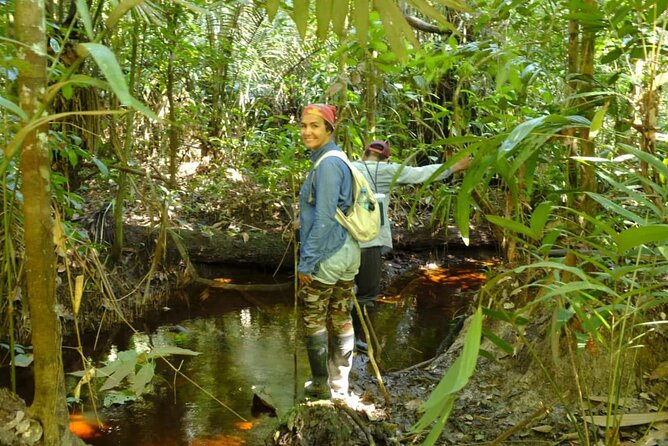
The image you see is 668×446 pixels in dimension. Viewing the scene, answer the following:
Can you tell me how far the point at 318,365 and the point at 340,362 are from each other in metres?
0.21

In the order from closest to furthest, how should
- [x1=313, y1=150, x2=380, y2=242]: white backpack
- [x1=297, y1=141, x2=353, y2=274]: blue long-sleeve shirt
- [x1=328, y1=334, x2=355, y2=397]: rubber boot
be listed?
[x1=297, y1=141, x2=353, y2=274]: blue long-sleeve shirt < [x1=313, y1=150, x2=380, y2=242]: white backpack < [x1=328, y1=334, x2=355, y2=397]: rubber boot

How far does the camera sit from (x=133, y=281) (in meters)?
5.61

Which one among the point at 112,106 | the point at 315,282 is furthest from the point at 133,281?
the point at 315,282

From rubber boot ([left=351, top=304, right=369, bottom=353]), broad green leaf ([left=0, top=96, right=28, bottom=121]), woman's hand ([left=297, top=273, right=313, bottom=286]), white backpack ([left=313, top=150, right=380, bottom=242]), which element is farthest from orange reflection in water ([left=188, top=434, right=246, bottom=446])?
broad green leaf ([left=0, top=96, right=28, bottom=121])

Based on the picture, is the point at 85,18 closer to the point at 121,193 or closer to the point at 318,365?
the point at 318,365

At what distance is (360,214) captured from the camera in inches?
130

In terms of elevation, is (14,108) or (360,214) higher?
(14,108)

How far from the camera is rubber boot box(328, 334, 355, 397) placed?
3.56m

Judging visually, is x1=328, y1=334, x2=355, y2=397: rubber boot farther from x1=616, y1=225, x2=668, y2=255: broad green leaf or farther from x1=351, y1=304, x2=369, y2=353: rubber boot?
x1=616, y1=225, x2=668, y2=255: broad green leaf

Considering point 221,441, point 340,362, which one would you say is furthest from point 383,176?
point 221,441

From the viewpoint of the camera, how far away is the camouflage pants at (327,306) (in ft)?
10.9

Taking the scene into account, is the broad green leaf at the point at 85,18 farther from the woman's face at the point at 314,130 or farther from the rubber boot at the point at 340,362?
the rubber boot at the point at 340,362

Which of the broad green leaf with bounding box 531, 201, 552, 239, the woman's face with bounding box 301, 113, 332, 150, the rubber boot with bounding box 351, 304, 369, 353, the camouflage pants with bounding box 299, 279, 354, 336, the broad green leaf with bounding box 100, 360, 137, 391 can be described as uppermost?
the woman's face with bounding box 301, 113, 332, 150

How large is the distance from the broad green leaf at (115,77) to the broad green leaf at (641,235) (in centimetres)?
95
